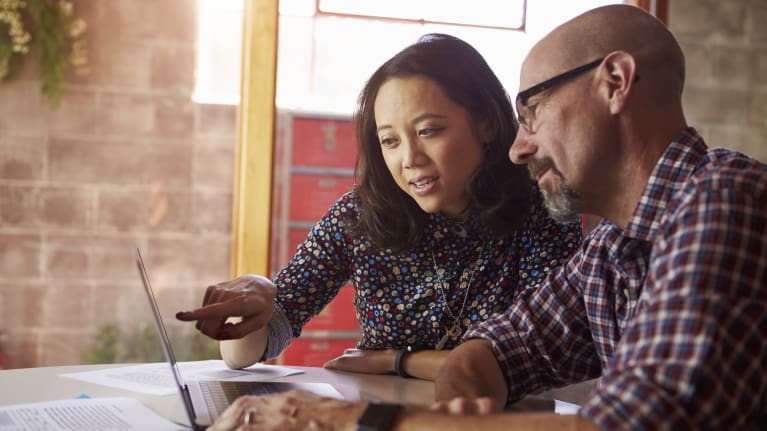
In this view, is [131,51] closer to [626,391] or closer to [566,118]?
[566,118]

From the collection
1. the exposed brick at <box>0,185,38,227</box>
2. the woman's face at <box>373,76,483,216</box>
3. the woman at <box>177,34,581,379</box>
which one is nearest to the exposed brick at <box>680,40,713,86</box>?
the woman at <box>177,34,581,379</box>

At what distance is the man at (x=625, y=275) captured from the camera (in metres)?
0.79

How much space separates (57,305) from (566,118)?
8.75 ft

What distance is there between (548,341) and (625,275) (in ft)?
0.73

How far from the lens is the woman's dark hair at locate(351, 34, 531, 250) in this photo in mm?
1718

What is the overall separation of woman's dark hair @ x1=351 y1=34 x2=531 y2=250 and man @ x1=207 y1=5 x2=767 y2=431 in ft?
0.91

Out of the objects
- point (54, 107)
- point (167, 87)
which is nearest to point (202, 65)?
point (167, 87)

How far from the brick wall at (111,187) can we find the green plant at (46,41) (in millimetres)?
46

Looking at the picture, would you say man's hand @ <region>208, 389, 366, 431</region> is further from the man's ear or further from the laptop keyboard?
the man's ear

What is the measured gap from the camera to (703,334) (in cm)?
78

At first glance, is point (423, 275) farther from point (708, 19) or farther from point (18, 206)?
point (708, 19)

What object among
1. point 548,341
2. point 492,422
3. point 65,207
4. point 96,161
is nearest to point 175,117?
point 96,161

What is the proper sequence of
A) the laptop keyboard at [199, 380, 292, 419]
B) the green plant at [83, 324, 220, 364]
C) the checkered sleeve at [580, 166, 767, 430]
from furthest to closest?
the green plant at [83, 324, 220, 364]
the laptop keyboard at [199, 380, 292, 419]
the checkered sleeve at [580, 166, 767, 430]

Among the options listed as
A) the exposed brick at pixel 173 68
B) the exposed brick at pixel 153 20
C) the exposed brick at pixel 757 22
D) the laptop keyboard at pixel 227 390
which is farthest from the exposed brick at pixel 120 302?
the exposed brick at pixel 757 22
